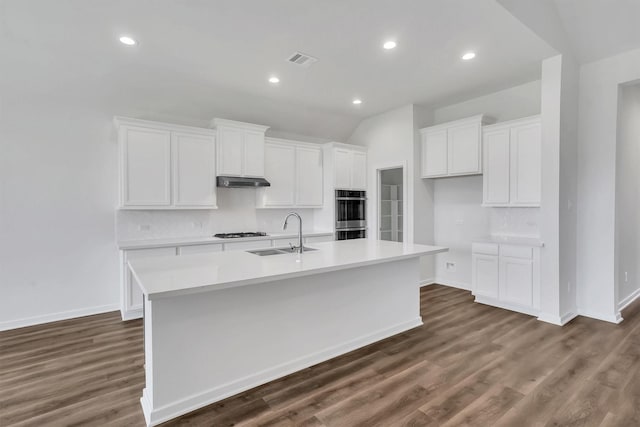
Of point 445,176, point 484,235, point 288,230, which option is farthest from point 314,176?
point 484,235

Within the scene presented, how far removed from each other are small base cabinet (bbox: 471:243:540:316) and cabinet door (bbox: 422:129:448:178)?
1308 mm

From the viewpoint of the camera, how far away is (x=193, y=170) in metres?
4.27

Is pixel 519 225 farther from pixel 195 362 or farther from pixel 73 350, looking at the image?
pixel 73 350

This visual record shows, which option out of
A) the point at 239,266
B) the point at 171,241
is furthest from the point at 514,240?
the point at 171,241

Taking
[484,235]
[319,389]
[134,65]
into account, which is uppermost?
[134,65]

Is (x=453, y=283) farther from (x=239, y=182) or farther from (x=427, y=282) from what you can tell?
(x=239, y=182)

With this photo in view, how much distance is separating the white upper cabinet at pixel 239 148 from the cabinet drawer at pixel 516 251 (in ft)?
11.4

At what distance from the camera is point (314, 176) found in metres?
5.51

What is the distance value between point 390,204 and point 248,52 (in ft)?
11.4

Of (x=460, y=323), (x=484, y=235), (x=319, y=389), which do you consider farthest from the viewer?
(x=484, y=235)

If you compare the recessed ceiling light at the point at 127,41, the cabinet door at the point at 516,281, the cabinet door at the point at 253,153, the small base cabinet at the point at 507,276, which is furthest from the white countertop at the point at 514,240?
the recessed ceiling light at the point at 127,41

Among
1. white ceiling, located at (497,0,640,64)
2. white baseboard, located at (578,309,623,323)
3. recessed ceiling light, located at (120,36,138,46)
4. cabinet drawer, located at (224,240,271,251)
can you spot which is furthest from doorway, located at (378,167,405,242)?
recessed ceiling light, located at (120,36,138,46)

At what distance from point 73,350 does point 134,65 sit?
2.95 meters

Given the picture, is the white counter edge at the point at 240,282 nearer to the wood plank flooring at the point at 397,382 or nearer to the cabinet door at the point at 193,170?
the wood plank flooring at the point at 397,382
